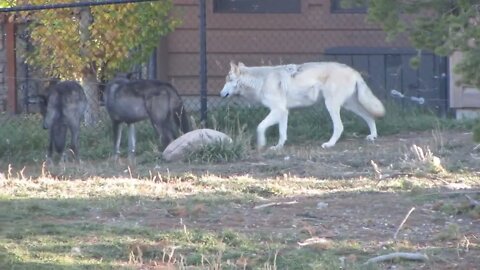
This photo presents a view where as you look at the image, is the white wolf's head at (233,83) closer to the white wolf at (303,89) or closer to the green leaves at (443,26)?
the white wolf at (303,89)

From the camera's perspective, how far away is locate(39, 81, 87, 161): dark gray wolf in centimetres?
1234

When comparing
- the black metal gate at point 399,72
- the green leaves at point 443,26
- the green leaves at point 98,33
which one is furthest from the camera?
the black metal gate at point 399,72

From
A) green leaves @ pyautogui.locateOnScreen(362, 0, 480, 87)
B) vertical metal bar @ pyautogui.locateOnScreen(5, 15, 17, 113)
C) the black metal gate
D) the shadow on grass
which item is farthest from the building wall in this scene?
green leaves @ pyautogui.locateOnScreen(362, 0, 480, 87)

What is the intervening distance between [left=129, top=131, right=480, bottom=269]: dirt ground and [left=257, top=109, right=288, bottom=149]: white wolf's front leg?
0.88 meters

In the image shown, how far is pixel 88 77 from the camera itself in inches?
570

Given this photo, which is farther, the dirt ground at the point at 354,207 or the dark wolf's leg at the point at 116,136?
the dark wolf's leg at the point at 116,136

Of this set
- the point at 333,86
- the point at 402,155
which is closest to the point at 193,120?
the point at 333,86

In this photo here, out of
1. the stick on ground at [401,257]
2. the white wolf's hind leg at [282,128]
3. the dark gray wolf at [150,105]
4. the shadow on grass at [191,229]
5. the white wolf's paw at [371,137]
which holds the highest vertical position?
the dark gray wolf at [150,105]

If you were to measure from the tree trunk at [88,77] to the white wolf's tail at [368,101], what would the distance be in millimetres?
3228

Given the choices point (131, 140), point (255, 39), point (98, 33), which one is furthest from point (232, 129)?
point (255, 39)

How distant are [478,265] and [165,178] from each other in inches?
158

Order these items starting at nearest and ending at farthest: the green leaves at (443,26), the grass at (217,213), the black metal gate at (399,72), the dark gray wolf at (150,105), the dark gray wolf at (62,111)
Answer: the green leaves at (443,26), the grass at (217,213), the dark gray wolf at (62,111), the dark gray wolf at (150,105), the black metal gate at (399,72)

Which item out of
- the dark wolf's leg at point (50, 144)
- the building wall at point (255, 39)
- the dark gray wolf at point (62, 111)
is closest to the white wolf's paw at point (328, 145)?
the dark gray wolf at point (62, 111)

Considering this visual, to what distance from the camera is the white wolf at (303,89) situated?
13.6 metres
